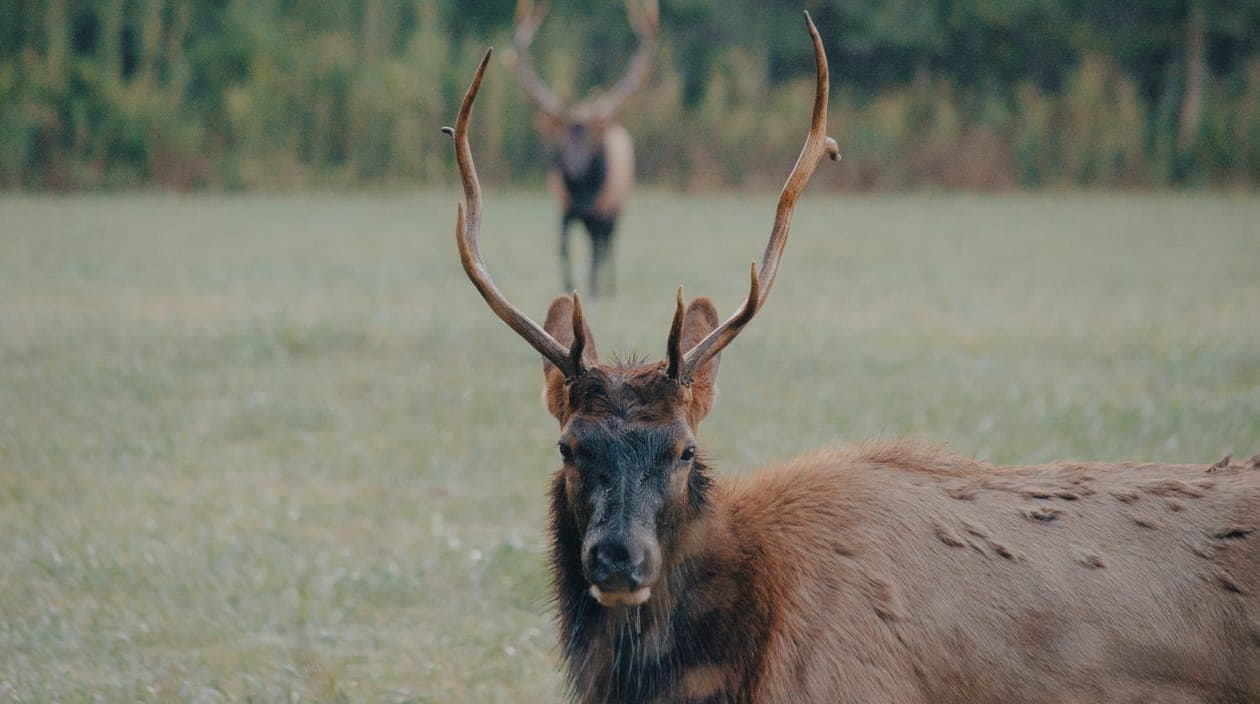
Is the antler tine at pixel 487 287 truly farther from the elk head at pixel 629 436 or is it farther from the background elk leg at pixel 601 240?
the background elk leg at pixel 601 240

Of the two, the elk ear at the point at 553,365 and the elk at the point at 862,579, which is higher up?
the elk ear at the point at 553,365

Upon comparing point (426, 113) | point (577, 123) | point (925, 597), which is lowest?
point (925, 597)

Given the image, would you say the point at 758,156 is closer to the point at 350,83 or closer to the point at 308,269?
the point at 350,83

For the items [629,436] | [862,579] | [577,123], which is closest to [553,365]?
[629,436]

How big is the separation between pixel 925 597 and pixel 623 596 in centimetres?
88

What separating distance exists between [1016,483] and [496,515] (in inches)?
128

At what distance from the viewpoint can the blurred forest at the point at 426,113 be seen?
26.9m

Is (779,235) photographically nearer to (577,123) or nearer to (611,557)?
(611,557)

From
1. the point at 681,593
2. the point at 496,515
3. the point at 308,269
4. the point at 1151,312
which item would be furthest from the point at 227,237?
the point at 681,593

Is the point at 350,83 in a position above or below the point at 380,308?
above

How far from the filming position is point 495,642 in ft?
17.1

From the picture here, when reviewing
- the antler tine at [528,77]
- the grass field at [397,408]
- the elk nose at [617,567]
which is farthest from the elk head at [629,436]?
the antler tine at [528,77]

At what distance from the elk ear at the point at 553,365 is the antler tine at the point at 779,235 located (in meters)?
0.30

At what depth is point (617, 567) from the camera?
3.49 metres
